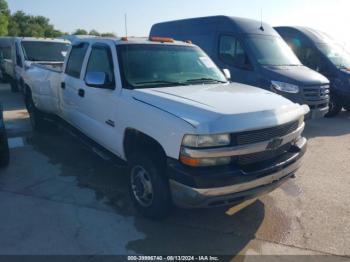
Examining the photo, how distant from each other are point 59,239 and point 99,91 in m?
1.89

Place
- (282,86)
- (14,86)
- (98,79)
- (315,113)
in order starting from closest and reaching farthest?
(98,79)
(282,86)
(315,113)
(14,86)

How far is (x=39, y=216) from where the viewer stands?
153 inches

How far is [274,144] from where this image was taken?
3.48 meters

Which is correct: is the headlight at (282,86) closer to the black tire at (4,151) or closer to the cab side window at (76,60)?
the cab side window at (76,60)

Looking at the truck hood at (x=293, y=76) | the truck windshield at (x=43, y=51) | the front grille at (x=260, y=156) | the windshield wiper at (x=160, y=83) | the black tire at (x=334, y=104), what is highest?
the truck windshield at (x=43, y=51)

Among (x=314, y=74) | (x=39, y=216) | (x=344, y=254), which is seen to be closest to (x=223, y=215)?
(x=344, y=254)

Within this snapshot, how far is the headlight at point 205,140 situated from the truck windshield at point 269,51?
5.23 metres

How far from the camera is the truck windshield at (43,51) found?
1088 cm

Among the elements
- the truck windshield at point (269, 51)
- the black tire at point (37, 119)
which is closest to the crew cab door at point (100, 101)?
the black tire at point (37, 119)

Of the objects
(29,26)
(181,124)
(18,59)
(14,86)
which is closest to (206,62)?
(181,124)

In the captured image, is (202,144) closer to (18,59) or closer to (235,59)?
(235,59)

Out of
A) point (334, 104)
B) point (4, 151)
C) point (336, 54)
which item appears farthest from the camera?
point (336, 54)

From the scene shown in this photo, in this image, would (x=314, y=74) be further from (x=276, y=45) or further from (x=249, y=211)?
(x=249, y=211)

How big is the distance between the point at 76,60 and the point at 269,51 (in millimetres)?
4796
